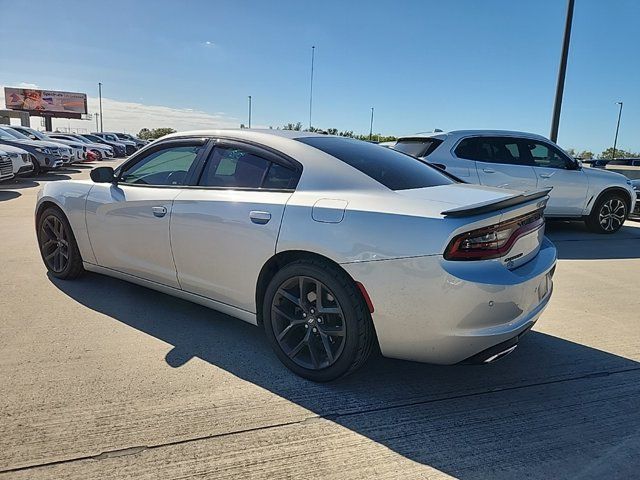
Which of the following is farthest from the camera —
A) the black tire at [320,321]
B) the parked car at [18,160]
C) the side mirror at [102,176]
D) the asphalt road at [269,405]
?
the parked car at [18,160]

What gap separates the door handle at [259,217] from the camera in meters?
2.98

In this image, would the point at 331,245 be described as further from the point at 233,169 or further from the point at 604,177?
the point at 604,177

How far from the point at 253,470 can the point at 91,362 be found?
1.51m

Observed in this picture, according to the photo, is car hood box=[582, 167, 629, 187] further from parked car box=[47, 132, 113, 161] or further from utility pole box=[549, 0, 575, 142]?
parked car box=[47, 132, 113, 161]

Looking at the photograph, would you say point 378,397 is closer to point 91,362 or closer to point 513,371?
point 513,371

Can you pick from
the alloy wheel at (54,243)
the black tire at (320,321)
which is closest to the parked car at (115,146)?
the alloy wheel at (54,243)

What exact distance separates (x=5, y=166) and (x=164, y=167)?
9.30 meters

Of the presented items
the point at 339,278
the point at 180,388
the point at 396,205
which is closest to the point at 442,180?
the point at 396,205

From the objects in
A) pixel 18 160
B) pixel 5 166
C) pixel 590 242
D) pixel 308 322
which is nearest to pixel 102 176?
pixel 308 322

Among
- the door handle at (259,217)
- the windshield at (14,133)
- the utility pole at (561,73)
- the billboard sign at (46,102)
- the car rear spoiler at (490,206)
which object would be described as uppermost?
the billboard sign at (46,102)

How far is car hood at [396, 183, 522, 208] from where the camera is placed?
8.86 feet

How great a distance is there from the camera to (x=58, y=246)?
4.60 meters

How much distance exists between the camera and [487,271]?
2.46 meters

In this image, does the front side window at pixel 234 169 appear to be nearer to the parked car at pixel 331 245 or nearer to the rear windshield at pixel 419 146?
the parked car at pixel 331 245
